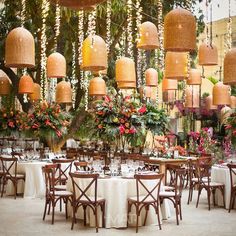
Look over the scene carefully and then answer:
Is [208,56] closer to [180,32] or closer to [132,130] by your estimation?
[180,32]

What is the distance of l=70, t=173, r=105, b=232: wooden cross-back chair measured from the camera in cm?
669

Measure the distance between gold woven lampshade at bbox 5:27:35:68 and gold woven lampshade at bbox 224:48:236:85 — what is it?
1.89m

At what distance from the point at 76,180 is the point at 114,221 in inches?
31.0

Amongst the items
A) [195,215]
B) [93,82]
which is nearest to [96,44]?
[93,82]

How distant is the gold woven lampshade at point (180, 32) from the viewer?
13.8 feet

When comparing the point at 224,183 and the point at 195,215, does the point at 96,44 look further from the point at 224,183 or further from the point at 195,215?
the point at 224,183

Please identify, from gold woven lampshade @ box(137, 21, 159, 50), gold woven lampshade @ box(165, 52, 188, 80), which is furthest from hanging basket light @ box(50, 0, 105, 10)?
gold woven lampshade @ box(137, 21, 159, 50)

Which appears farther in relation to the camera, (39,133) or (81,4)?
(39,133)

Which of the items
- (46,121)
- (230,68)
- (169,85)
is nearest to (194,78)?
(169,85)

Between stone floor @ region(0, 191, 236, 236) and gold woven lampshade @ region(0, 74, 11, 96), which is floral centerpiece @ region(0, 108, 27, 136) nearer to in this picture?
gold woven lampshade @ region(0, 74, 11, 96)

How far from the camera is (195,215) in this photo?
8.01m

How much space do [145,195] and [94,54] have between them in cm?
222

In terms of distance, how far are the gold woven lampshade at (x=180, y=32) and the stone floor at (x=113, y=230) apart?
319 centimetres

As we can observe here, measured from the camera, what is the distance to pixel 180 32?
13.9 feet
